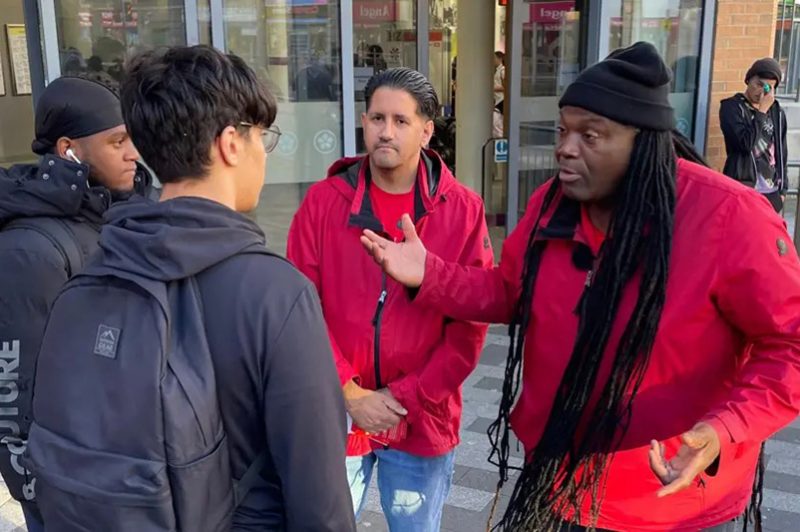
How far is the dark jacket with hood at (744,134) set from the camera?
6734 millimetres

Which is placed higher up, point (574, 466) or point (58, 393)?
point (58, 393)

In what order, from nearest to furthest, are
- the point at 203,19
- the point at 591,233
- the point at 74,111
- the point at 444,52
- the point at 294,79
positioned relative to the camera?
the point at 591,233, the point at 74,111, the point at 203,19, the point at 294,79, the point at 444,52

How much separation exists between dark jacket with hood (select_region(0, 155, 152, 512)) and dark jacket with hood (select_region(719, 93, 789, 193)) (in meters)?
5.94

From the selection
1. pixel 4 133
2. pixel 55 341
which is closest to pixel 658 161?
pixel 55 341

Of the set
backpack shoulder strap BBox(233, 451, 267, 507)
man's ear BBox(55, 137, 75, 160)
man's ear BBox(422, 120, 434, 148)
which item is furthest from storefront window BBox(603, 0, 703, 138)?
backpack shoulder strap BBox(233, 451, 267, 507)

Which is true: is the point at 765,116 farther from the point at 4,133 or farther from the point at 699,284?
the point at 4,133

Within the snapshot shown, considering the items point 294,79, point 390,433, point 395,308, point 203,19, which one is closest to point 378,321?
point 395,308

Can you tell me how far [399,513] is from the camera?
2520 mm

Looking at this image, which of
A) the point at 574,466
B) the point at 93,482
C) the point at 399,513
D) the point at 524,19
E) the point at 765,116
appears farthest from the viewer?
the point at 524,19

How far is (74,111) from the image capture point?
221 centimetres

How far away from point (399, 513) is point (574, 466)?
0.90 meters

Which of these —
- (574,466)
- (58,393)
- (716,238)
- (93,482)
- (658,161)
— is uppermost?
(658,161)

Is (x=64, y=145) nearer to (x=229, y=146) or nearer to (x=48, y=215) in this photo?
(x=48, y=215)

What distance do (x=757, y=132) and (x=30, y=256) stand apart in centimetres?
634
